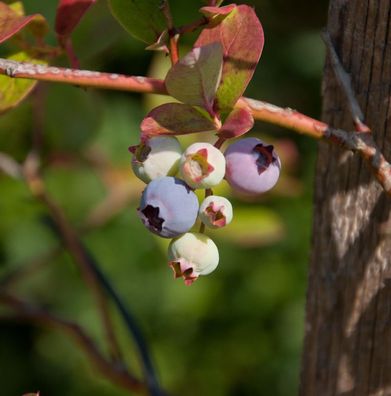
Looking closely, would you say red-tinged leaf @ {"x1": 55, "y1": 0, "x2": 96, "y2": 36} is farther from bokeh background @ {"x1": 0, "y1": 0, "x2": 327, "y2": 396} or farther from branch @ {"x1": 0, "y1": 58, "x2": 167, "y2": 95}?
bokeh background @ {"x1": 0, "y1": 0, "x2": 327, "y2": 396}

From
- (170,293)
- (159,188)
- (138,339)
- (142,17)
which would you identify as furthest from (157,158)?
(170,293)

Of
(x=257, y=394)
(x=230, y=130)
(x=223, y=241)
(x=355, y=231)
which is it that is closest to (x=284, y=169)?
(x=223, y=241)

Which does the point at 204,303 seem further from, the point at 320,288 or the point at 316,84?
the point at 320,288

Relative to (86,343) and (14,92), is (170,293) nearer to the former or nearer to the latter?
(86,343)

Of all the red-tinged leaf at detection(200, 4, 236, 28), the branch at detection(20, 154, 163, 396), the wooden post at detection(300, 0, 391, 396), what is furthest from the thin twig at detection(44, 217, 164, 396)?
the red-tinged leaf at detection(200, 4, 236, 28)

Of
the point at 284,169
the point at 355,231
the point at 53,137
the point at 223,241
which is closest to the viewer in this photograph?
the point at 355,231

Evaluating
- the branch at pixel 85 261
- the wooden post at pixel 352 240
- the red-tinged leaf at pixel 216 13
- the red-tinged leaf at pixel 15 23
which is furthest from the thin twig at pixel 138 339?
the red-tinged leaf at pixel 216 13
